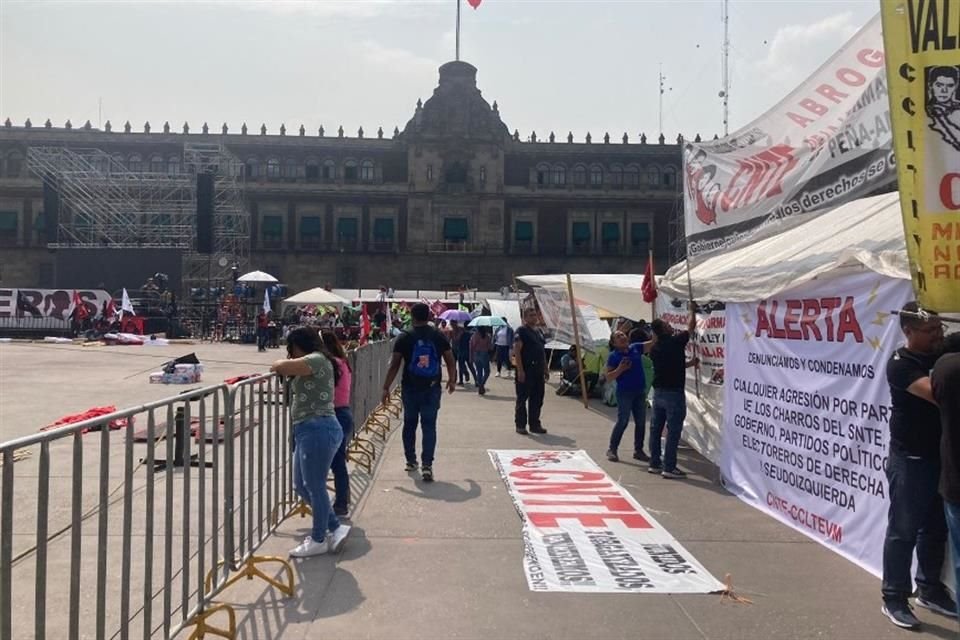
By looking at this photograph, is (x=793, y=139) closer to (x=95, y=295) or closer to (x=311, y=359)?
(x=311, y=359)

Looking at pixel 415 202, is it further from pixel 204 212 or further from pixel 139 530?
pixel 139 530

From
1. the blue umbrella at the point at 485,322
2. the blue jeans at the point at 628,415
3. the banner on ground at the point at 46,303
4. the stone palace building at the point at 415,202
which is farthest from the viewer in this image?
the stone palace building at the point at 415,202

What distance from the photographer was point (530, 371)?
11.1 m

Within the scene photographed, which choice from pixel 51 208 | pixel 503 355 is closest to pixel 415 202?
pixel 51 208

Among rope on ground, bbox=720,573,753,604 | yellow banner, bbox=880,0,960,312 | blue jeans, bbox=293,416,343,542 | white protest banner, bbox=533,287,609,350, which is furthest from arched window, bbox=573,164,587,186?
yellow banner, bbox=880,0,960,312

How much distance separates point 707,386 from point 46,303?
37.1 meters

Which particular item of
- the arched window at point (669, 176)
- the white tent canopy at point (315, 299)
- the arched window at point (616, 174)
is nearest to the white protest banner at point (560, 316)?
the white tent canopy at point (315, 299)

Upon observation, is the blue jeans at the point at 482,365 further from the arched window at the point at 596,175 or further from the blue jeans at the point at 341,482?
the arched window at the point at 596,175

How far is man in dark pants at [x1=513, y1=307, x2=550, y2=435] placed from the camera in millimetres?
11086

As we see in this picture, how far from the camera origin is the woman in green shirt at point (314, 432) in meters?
5.55

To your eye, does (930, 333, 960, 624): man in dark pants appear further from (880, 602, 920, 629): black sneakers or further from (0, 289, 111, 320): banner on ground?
(0, 289, 111, 320): banner on ground

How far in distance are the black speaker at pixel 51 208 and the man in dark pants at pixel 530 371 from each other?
45.4 metres

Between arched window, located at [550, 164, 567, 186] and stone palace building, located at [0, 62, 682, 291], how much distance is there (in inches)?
3.2

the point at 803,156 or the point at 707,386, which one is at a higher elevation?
the point at 803,156
